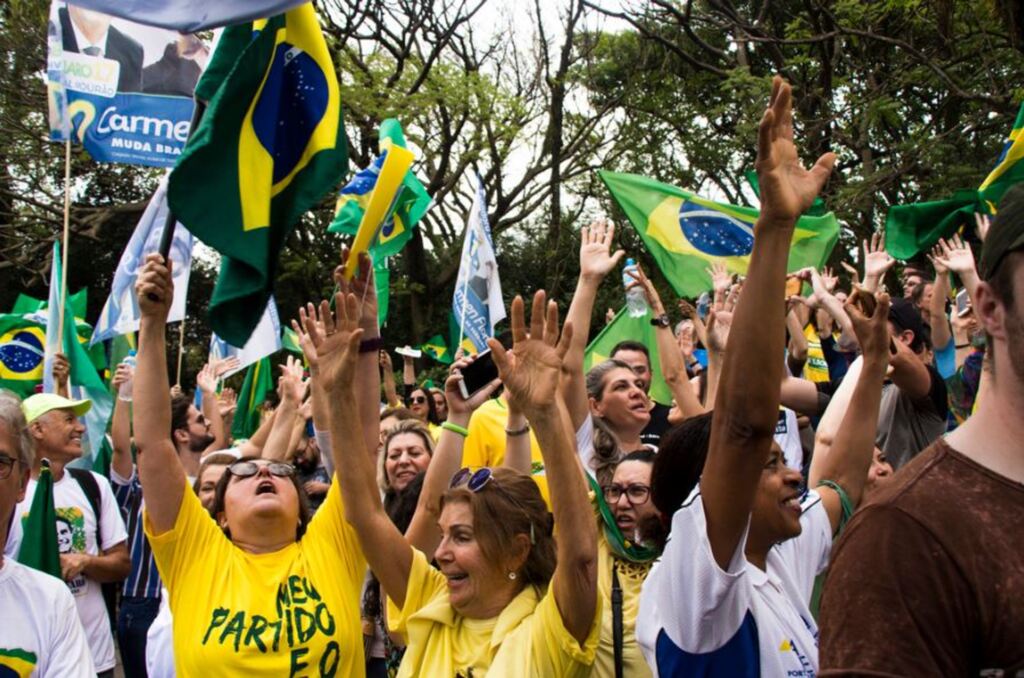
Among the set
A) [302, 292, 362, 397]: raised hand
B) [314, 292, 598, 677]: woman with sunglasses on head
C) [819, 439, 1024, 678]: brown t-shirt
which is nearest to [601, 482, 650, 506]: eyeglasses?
[314, 292, 598, 677]: woman with sunglasses on head

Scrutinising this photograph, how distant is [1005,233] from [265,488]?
110 inches

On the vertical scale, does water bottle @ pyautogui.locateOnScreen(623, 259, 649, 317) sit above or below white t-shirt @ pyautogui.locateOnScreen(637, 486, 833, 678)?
above

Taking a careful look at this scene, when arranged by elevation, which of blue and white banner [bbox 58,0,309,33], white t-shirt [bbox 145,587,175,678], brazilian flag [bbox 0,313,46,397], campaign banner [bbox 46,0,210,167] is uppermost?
campaign banner [bbox 46,0,210,167]

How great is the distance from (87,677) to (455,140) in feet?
58.9

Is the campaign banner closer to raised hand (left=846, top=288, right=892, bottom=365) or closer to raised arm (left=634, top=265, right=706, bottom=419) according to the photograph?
raised arm (left=634, top=265, right=706, bottom=419)

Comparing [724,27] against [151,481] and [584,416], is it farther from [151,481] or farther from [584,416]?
[151,481]

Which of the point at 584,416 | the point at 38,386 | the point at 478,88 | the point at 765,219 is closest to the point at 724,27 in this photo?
the point at 478,88

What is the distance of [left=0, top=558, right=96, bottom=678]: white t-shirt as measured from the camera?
2.78m

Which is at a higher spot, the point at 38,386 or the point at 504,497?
the point at 38,386

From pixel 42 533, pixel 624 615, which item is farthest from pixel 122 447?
pixel 624 615

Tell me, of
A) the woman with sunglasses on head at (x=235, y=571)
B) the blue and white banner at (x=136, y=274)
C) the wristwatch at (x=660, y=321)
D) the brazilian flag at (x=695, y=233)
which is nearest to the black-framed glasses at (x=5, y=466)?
the woman with sunglasses on head at (x=235, y=571)

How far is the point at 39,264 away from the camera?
65.7 ft

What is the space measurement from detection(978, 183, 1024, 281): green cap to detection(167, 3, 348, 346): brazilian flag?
9.10ft

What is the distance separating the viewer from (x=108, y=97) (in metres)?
8.08
